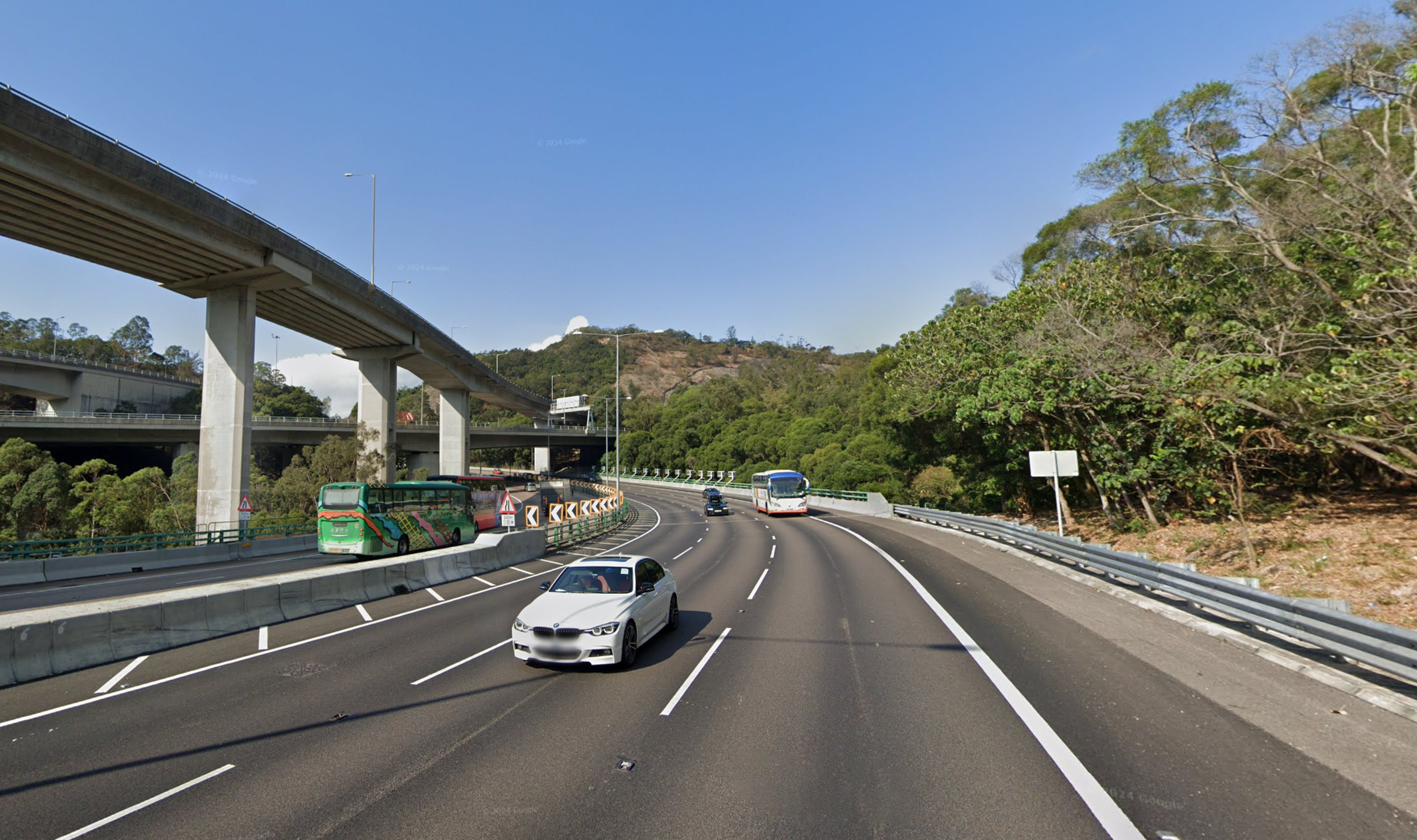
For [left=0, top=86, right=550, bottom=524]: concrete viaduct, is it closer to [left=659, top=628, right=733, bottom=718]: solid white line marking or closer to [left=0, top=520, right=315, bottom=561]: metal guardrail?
[left=0, top=520, right=315, bottom=561]: metal guardrail

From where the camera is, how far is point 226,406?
32.7 metres

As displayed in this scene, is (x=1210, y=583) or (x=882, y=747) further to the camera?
(x=1210, y=583)

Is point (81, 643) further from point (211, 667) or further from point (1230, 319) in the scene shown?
point (1230, 319)

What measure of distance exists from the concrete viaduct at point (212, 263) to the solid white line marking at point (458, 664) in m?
23.5

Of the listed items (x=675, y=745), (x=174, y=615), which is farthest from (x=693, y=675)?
(x=174, y=615)

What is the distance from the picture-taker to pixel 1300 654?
30.2 ft

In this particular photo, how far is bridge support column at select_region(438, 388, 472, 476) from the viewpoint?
5956 cm

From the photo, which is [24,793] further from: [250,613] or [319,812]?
[250,613]

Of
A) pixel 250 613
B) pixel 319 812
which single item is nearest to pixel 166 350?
pixel 250 613

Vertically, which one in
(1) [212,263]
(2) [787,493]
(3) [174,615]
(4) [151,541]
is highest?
(1) [212,263]

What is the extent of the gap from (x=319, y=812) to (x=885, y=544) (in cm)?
2447

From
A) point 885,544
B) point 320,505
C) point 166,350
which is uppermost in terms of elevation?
point 166,350

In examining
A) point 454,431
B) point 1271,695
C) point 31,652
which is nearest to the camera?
point 1271,695

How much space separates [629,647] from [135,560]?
80.1 feet
